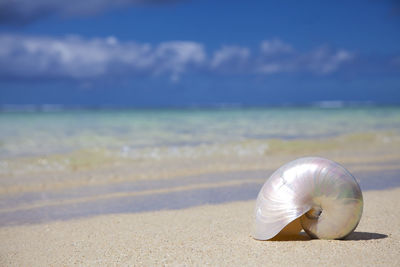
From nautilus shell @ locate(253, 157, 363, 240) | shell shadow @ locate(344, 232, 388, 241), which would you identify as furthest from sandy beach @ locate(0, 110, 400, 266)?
nautilus shell @ locate(253, 157, 363, 240)

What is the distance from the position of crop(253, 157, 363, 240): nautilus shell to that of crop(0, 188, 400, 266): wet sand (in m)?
0.15

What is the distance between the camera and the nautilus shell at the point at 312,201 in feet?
12.2

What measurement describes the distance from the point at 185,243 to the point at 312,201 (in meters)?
1.31

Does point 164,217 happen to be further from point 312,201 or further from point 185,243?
point 312,201

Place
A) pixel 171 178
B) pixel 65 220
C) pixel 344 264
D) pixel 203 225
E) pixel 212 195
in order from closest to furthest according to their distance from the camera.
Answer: pixel 344 264, pixel 203 225, pixel 65 220, pixel 212 195, pixel 171 178

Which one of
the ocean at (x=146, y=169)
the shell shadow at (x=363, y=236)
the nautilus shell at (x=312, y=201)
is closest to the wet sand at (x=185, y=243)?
the shell shadow at (x=363, y=236)

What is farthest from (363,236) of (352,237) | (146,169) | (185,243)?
(146,169)

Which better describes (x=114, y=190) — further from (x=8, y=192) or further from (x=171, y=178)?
(x=8, y=192)

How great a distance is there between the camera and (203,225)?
15.6ft

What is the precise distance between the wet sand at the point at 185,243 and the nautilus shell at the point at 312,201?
15cm

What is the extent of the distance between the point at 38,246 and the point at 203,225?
5.84 feet

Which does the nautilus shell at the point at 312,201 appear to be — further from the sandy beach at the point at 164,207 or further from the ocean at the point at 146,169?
the ocean at the point at 146,169

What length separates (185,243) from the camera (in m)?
4.09

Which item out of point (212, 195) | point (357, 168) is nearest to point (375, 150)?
point (357, 168)
